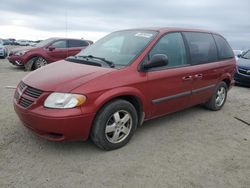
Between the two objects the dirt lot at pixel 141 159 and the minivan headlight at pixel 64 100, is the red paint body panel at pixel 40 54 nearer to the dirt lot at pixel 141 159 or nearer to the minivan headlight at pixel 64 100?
the dirt lot at pixel 141 159

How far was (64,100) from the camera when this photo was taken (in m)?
3.23

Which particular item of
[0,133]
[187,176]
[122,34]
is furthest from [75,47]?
[187,176]

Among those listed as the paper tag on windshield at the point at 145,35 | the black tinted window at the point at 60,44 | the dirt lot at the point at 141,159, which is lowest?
the dirt lot at the point at 141,159

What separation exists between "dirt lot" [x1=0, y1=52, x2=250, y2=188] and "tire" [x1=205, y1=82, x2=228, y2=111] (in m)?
0.94

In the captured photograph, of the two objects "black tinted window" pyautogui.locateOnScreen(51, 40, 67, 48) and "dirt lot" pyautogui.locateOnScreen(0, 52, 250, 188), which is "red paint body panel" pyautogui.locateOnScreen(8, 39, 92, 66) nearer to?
"black tinted window" pyautogui.locateOnScreen(51, 40, 67, 48)

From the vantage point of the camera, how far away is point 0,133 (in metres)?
4.10

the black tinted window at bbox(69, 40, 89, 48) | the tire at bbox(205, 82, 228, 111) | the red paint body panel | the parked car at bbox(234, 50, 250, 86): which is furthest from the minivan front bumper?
the black tinted window at bbox(69, 40, 89, 48)

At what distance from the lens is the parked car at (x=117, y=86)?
10.7ft

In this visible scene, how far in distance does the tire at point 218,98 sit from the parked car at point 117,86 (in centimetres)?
40

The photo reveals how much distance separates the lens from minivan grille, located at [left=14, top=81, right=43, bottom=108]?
338 centimetres

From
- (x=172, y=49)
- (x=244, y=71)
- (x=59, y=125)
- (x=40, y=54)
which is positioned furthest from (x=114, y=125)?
(x=40, y=54)

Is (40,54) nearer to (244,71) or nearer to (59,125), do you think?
(244,71)

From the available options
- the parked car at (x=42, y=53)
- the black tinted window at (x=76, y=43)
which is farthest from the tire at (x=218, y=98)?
the black tinted window at (x=76, y=43)

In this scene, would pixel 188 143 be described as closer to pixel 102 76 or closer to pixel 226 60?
pixel 102 76
